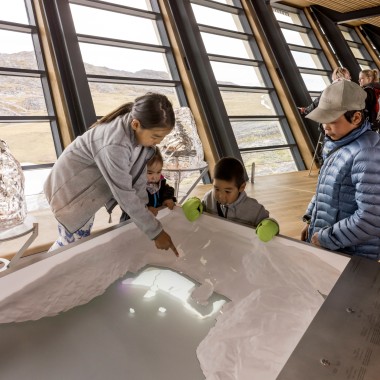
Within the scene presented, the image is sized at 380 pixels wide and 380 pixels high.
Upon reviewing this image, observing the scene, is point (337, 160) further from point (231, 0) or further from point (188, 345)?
point (231, 0)

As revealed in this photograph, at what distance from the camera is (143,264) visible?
3.56 feet

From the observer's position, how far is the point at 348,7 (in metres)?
4.94

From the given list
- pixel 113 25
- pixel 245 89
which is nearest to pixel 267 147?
pixel 245 89

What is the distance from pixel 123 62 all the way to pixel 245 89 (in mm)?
1758

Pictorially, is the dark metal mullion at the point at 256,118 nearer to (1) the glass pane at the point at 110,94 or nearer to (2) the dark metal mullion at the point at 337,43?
(1) the glass pane at the point at 110,94

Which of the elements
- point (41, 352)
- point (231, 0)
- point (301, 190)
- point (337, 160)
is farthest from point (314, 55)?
point (41, 352)

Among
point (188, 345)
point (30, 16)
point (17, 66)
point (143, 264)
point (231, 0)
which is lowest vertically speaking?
point (188, 345)

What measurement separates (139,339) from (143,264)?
1.11 ft

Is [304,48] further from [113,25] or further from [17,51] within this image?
[17,51]

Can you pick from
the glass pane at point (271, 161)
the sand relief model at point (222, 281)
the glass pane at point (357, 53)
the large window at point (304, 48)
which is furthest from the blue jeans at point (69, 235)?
the glass pane at point (357, 53)

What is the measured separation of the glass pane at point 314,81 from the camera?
4879mm

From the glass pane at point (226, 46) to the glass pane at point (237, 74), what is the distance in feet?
0.56

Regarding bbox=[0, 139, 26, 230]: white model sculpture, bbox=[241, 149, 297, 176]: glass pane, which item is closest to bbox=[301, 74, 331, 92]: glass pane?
bbox=[241, 149, 297, 176]: glass pane

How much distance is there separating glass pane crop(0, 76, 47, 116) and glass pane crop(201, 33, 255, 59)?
2.31m
